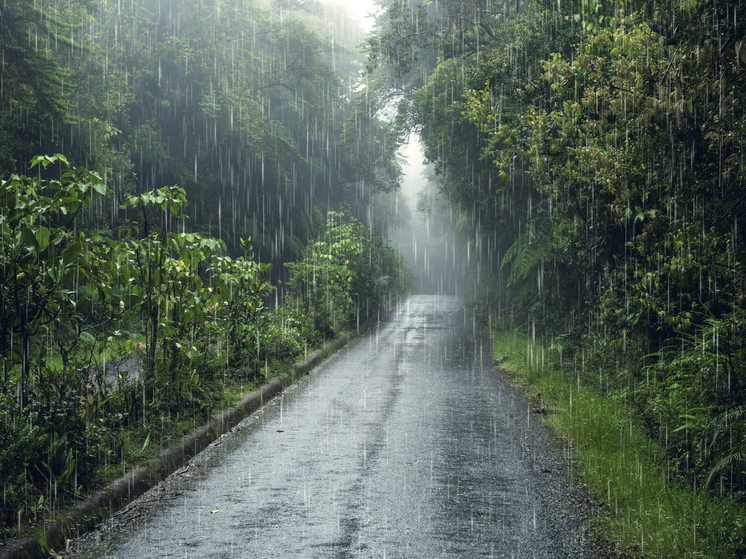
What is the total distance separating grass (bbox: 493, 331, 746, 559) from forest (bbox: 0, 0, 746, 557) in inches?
1.9

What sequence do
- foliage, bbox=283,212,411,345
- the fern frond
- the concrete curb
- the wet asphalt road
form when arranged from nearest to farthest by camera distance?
1. the concrete curb
2. the wet asphalt road
3. the fern frond
4. foliage, bbox=283,212,411,345

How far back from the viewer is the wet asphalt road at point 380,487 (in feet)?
13.0

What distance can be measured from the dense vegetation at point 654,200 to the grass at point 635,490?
76 mm

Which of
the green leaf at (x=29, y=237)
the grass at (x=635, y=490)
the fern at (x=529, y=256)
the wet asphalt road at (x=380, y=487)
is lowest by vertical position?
the wet asphalt road at (x=380, y=487)

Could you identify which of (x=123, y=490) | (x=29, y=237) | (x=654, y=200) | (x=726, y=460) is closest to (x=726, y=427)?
(x=726, y=460)

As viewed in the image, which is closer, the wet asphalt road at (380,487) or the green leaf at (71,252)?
the wet asphalt road at (380,487)

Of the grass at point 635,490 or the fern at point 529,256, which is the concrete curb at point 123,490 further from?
the fern at point 529,256

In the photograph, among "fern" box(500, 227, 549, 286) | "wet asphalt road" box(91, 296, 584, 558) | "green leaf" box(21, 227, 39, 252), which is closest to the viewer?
"wet asphalt road" box(91, 296, 584, 558)

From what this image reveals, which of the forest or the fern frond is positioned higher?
the forest

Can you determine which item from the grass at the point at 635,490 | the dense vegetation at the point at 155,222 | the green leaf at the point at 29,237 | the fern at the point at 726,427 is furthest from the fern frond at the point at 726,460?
the green leaf at the point at 29,237

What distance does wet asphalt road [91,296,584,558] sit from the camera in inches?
156

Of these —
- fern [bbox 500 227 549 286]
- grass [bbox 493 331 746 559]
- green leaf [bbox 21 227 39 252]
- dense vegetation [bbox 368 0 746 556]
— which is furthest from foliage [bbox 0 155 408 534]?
fern [bbox 500 227 549 286]

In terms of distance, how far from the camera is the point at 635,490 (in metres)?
4.79

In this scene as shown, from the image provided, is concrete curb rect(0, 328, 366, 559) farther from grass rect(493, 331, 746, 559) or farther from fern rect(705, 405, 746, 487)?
fern rect(705, 405, 746, 487)
